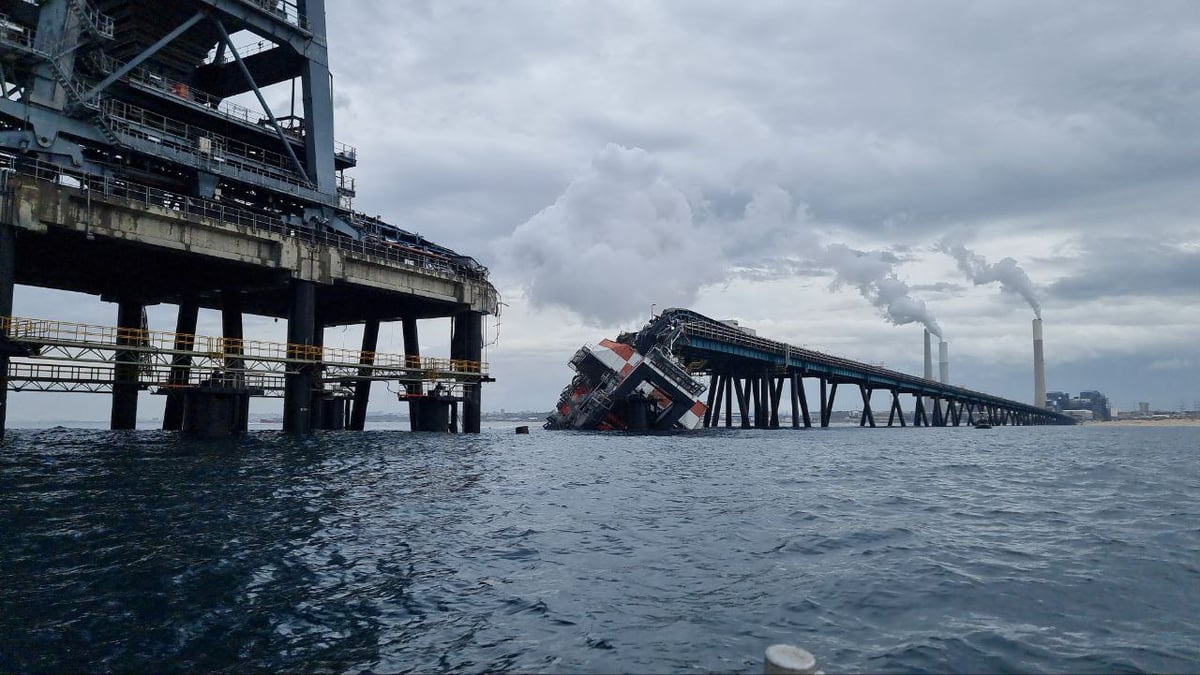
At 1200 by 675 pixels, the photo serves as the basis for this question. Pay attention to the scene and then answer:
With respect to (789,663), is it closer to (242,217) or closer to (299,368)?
(299,368)

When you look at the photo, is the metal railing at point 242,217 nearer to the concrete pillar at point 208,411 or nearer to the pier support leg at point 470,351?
the pier support leg at point 470,351

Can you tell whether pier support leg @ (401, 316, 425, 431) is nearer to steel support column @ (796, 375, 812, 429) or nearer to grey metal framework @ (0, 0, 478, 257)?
grey metal framework @ (0, 0, 478, 257)

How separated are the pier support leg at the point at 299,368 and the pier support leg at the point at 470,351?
13344 millimetres

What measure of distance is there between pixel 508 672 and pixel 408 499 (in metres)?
12.1

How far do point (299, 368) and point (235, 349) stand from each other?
365 centimetres

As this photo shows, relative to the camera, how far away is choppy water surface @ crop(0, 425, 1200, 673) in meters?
7.72

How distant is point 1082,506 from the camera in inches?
763

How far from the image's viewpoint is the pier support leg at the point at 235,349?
37444mm

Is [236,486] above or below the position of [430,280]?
below

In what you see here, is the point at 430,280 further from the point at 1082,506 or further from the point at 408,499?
the point at 1082,506

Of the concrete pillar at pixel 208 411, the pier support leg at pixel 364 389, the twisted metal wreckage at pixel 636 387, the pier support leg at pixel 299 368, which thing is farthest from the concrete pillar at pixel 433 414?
the twisted metal wreckage at pixel 636 387

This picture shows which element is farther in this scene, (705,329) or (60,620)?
(705,329)

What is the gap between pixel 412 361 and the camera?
48.6 m

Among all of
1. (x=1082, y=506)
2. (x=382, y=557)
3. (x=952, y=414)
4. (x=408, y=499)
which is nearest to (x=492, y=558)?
(x=382, y=557)
